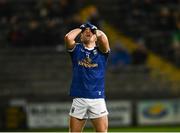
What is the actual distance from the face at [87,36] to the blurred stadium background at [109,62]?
409 inches

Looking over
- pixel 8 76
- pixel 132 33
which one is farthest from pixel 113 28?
pixel 8 76

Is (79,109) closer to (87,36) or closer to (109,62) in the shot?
(87,36)

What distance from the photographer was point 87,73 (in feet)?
35.4

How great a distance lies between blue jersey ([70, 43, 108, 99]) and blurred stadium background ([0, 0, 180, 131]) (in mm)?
10199

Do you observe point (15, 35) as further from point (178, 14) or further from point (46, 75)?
point (178, 14)

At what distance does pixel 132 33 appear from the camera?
81.3ft

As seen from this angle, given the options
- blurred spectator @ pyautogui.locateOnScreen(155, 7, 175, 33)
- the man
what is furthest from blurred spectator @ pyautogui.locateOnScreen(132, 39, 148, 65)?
the man

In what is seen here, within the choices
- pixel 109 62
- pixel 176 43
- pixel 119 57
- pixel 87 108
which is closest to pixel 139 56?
pixel 119 57

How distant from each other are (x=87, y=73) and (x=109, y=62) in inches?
513

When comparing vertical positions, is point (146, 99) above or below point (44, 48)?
below

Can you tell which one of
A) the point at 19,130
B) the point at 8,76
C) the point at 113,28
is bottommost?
the point at 19,130

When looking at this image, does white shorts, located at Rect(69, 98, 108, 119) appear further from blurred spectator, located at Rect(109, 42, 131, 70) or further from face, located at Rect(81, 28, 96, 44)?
blurred spectator, located at Rect(109, 42, 131, 70)

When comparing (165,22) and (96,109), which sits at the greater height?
(165,22)

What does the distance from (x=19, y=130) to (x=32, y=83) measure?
7.08ft
